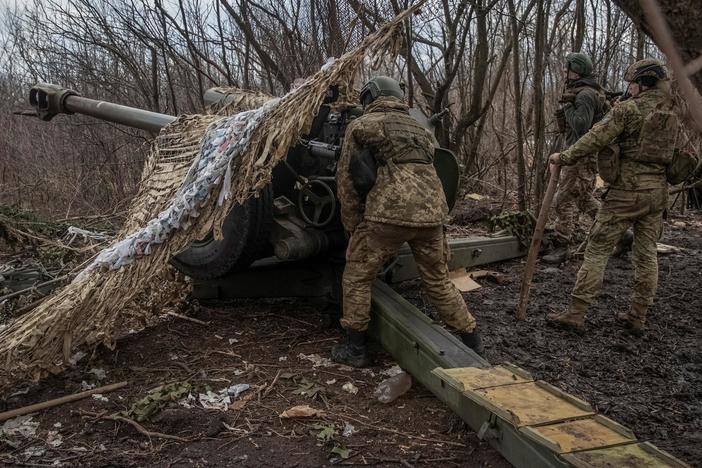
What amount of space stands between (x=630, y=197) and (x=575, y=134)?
5.70 feet

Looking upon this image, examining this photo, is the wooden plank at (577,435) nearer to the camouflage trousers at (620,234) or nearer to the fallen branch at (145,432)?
the fallen branch at (145,432)

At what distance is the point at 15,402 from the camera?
11.5 ft

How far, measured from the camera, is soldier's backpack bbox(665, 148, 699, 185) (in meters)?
4.54

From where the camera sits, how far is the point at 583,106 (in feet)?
19.7

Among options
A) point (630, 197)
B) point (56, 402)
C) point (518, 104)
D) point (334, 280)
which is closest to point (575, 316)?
point (630, 197)

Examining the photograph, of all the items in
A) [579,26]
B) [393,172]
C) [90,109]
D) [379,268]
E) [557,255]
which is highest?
[579,26]

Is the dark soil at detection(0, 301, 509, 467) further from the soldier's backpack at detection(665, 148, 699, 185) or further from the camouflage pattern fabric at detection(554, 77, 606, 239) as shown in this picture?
the camouflage pattern fabric at detection(554, 77, 606, 239)

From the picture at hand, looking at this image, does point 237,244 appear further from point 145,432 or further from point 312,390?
point 145,432

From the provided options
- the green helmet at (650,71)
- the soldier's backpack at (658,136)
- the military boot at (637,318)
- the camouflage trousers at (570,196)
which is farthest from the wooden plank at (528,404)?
the camouflage trousers at (570,196)

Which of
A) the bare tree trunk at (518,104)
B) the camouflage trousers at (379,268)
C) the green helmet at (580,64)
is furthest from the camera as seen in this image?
the bare tree trunk at (518,104)

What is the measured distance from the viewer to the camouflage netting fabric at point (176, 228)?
3.48 meters

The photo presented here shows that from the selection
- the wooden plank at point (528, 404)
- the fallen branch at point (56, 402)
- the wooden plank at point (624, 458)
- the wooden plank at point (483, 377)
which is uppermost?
the wooden plank at point (483, 377)

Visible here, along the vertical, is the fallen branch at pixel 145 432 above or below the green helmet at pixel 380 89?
below

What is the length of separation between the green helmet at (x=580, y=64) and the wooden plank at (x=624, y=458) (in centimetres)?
449
